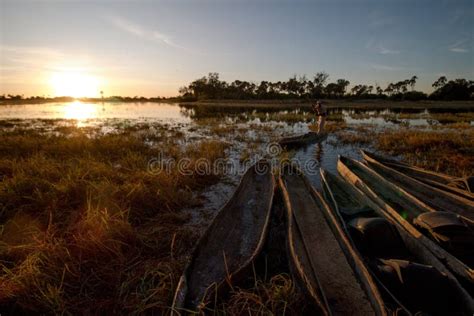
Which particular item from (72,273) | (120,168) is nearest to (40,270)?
(72,273)

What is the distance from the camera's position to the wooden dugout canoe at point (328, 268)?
2611 mm

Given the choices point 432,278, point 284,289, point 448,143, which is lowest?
point 284,289

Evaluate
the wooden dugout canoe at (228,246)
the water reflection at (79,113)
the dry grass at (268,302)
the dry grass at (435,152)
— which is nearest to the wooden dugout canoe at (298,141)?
the dry grass at (435,152)

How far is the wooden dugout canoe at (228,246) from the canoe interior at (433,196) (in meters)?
3.50

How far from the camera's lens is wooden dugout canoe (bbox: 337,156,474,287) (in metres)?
3.00

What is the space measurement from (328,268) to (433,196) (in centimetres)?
402

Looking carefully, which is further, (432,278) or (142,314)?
(142,314)

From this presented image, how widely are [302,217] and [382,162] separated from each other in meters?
4.84

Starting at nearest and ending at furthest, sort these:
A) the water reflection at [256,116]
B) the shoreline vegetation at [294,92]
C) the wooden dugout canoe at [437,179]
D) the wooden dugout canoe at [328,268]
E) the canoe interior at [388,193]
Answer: the wooden dugout canoe at [328,268], the canoe interior at [388,193], the wooden dugout canoe at [437,179], the water reflection at [256,116], the shoreline vegetation at [294,92]

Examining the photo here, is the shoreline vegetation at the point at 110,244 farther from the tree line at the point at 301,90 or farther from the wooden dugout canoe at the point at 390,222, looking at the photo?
the tree line at the point at 301,90

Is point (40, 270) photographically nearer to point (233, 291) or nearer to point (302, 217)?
point (233, 291)

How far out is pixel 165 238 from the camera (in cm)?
439

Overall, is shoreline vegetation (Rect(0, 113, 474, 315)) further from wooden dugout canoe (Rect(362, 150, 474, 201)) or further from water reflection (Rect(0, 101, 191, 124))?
water reflection (Rect(0, 101, 191, 124))

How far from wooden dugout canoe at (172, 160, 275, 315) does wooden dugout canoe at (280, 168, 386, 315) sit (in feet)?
2.04
